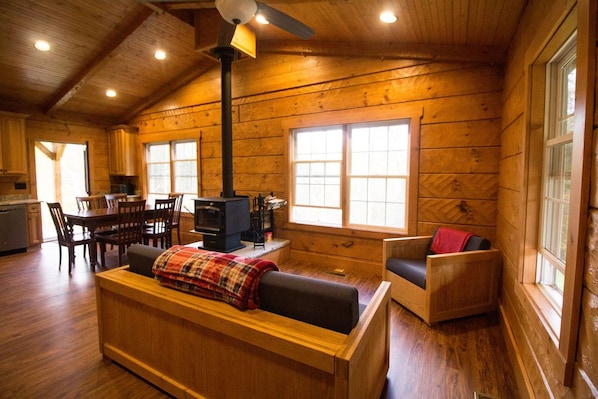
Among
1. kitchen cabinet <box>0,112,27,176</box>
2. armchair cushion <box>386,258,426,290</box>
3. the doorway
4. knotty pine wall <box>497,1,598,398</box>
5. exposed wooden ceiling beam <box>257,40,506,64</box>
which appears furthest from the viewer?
the doorway

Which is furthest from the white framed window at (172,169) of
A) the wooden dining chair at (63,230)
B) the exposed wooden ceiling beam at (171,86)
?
the wooden dining chair at (63,230)

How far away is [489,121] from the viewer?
3176 millimetres

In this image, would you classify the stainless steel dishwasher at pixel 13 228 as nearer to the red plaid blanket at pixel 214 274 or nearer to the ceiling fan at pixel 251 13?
the ceiling fan at pixel 251 13

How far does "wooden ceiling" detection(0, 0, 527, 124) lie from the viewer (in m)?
2.80

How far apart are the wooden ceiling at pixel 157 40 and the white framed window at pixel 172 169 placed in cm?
103

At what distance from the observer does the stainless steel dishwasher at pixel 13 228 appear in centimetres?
483

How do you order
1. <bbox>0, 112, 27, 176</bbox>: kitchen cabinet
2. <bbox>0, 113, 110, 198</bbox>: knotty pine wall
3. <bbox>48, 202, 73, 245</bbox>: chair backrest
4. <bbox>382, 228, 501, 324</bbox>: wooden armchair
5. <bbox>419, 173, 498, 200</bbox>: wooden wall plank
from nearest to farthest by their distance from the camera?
1. <bbox>382, 228, 501, 324</bbox>: wooden armchair
2. <bbox>419, 173, 498, 200</bbox>: wooden wall plank
3. <bbox>48, 202, 73, 245</bbox>: chair backrest
4. <bbox>0, 112, 27, 176</bbox>: kitchen cabinet
5. <bbox>0, 113, 110, 198</bbox>: knotty pine wall

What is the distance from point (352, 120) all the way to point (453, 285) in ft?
7.69

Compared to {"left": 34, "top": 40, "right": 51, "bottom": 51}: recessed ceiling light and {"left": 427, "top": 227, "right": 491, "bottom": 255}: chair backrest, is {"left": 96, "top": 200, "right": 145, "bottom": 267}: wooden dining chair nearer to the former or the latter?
{"left": 34, "top": 40, "right": 51, "bottom": 51}: recessed ceiling light

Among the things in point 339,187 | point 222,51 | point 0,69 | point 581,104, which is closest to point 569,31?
point 581,104

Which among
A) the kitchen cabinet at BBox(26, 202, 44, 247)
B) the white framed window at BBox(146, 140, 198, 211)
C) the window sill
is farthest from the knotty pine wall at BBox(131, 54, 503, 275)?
the kitchen cabinet at BBox(26, 202, 44, 247)

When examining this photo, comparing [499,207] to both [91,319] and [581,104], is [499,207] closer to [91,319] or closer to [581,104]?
[581,104]

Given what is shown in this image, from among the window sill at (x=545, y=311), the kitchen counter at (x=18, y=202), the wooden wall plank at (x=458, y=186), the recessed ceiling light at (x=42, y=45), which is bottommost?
the window sill at (x=545, y=311)

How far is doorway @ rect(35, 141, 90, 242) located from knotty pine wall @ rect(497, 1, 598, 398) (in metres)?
8.61
